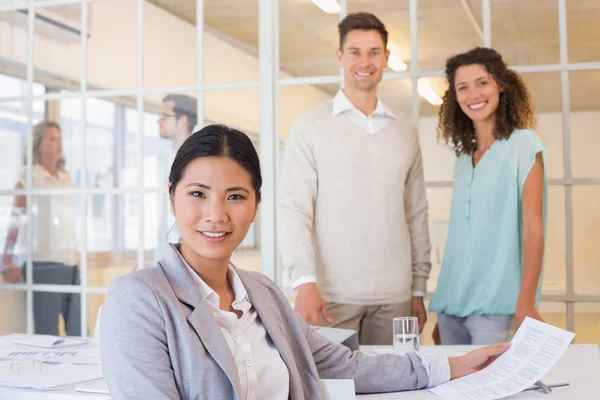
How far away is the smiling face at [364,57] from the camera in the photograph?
2777mm

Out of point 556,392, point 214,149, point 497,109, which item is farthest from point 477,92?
point 214,149

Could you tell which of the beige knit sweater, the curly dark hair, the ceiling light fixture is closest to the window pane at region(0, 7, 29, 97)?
the ceiling light fixture

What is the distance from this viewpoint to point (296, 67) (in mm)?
3467

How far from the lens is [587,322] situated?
3.14 meters

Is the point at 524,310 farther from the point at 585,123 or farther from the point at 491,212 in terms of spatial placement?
the point at 585,123

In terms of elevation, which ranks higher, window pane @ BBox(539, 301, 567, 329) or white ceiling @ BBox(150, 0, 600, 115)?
white ceiling @ BBox(150, 0, 600, 115)

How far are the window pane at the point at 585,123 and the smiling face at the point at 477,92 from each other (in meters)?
0.66

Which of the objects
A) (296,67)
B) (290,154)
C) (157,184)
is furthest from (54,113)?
(290,154)

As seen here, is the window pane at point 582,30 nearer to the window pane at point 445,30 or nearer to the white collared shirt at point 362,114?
the window pane at point 445,30

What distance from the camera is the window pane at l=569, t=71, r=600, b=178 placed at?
310 centimetres

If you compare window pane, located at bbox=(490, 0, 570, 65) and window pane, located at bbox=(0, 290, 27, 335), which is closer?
window pane, located at bbox=(490, 0, 570, 65)

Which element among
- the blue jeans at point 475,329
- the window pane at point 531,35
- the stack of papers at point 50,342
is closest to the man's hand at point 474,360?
the blue jeans at point 475,329

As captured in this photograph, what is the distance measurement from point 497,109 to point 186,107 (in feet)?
5.53

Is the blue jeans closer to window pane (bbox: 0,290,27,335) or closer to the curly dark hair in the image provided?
the curly dark hair
